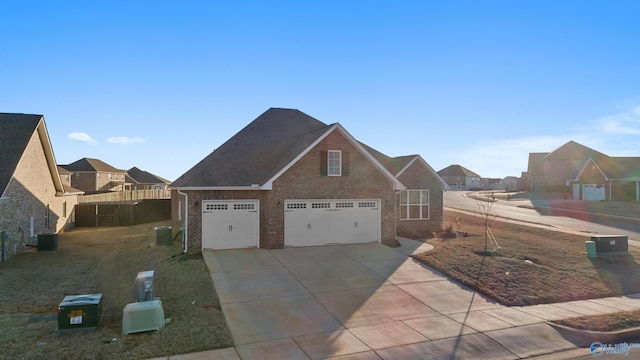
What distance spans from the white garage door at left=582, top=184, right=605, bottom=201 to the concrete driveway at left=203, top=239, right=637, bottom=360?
4153cm

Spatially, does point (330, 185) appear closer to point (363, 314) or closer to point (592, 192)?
point (363, 314)

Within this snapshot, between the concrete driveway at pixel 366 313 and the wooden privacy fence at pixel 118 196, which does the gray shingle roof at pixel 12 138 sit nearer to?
the concrete driveway at pixel 366 313

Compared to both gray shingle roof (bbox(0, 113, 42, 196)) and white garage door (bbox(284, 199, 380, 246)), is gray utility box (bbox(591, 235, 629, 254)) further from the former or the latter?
gray shingle roof (bbox(0, 113, 42, 196))

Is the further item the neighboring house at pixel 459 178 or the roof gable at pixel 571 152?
the neighboring house at pixel 459 178

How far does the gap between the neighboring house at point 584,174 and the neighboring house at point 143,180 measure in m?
71.5

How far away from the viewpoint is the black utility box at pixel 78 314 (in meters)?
9.23

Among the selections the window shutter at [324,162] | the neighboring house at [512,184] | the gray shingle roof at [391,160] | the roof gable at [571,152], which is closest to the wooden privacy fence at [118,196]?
the gray shingle roof at [391,160]

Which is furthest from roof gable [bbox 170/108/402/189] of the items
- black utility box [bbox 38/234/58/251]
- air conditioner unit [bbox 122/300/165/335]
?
air conditioner unit [bbox 122/300/165/335]

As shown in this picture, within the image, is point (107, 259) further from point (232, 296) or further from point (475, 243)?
point (475, 243)

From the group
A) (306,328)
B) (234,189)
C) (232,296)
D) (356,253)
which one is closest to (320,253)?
(356,253)

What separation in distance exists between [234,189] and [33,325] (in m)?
9.28

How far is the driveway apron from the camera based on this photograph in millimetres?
8688

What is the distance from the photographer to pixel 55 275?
51.1 feet

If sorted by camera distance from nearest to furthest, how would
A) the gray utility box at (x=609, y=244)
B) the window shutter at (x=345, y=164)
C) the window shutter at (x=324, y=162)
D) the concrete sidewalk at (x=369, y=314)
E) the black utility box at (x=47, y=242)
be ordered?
1. the concrete sidewalk at (x=369, y=314)
2. the gray utility box at (x=609, y=244)
3. the window shutter at (x=324, y=162)
4. the window shutter at (x=345, y=164)
5. the black utility box at (x=47, y=242)
